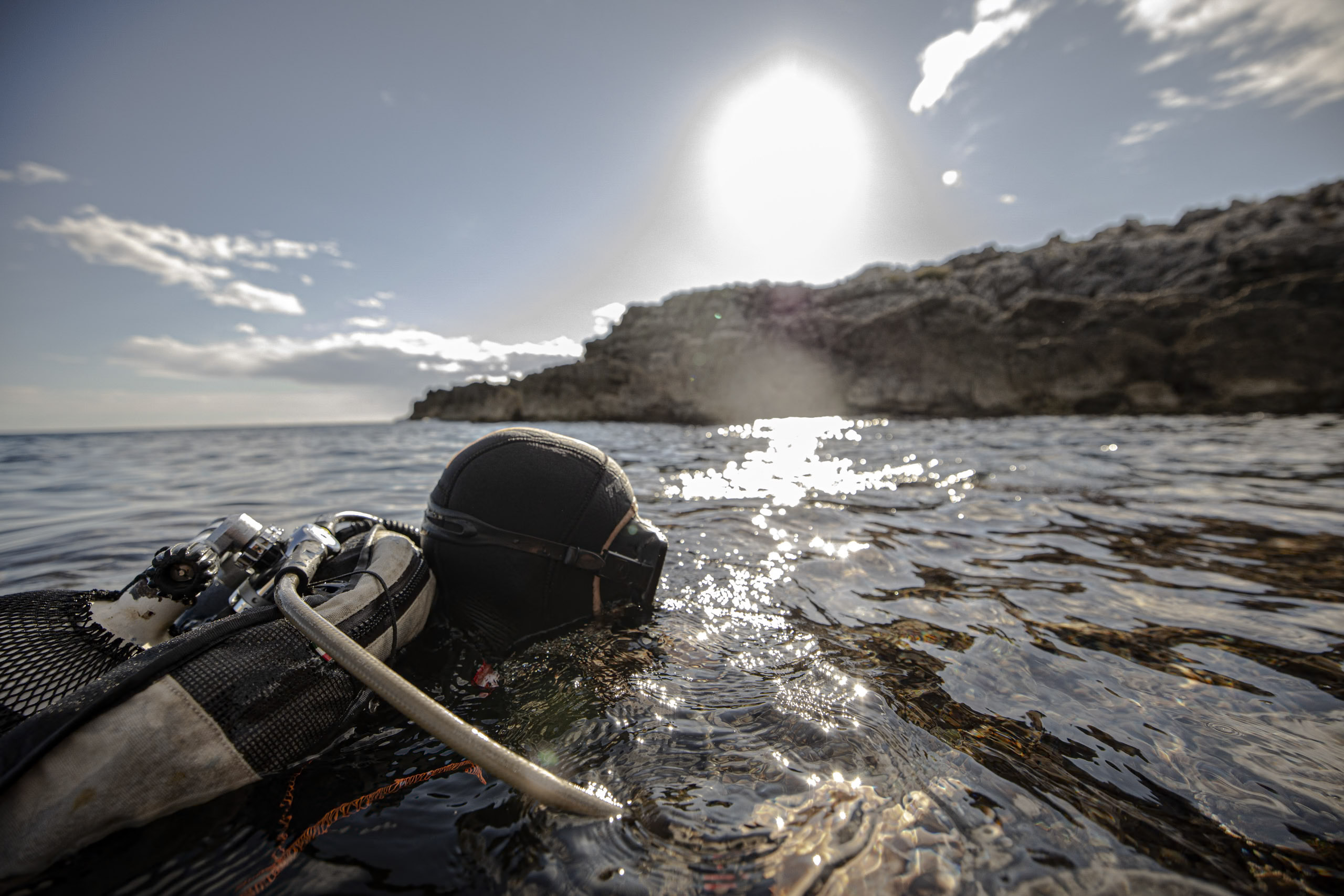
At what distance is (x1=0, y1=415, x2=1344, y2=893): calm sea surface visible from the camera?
1525mm

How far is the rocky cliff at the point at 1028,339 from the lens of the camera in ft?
103

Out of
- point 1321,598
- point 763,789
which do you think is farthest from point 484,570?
point 1321,598

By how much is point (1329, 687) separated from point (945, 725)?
78.2 inches

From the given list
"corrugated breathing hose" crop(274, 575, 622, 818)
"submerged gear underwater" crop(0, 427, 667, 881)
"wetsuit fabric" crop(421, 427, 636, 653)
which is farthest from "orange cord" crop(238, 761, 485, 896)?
"wetsuit fabric" crop(421, 427, 636, 653)

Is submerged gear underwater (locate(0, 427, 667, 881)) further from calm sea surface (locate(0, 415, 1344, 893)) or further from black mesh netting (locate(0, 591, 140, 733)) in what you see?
Result: calm sea surface (locate(0, 415, 1344, 893))

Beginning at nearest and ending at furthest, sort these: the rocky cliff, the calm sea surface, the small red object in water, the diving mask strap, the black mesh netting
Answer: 1. the calm sea surface
2. the black mesh netting
3. the small red object in water
4. the diving mask strap
5. the rocky cliff

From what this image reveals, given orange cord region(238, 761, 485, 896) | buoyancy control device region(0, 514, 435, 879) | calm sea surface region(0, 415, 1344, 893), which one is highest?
buoyancy control device region(0, 514, 435, 879)

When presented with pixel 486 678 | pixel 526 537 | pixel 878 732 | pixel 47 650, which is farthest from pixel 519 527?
pixel 878 732

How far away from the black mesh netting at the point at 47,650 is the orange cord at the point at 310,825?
32.5 inches

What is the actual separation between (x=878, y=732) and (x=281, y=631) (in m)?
2.36

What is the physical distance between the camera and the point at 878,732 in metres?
2.19

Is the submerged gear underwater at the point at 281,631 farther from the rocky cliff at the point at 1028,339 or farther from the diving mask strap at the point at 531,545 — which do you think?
the rocky cliff at the point at 1028,339

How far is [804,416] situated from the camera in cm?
5025

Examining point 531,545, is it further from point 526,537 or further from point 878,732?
point 878,732
